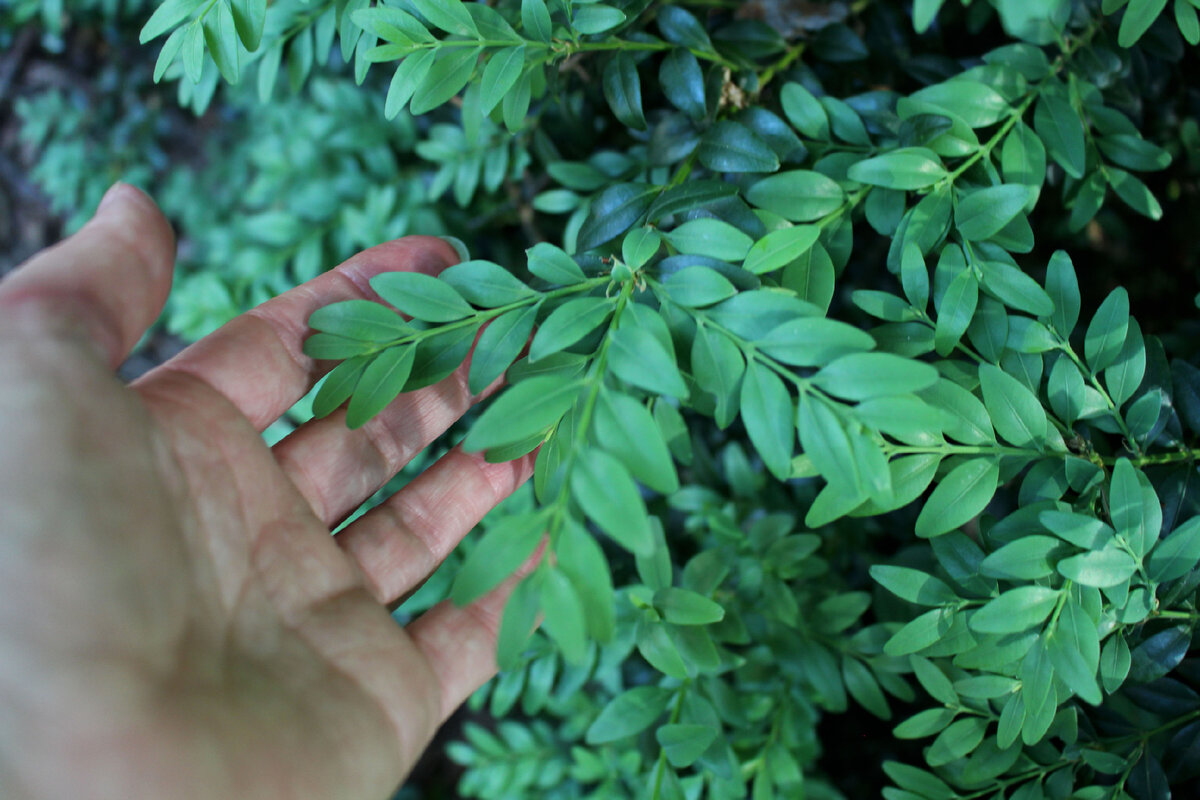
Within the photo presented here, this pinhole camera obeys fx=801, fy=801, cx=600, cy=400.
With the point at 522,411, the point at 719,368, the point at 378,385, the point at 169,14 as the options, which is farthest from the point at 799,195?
the point at 169,14

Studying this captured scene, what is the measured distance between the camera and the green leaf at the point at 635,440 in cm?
90

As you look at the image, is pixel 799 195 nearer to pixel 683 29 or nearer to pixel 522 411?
pixel 683 29

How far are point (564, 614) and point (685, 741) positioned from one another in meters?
0.55

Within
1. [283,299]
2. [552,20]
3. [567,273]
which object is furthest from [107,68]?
[567,273]

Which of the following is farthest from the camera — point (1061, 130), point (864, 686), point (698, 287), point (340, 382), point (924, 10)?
Answer: point (864, 686)

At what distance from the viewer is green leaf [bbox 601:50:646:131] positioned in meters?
1.36

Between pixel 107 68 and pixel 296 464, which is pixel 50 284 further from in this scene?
pixel 107 68

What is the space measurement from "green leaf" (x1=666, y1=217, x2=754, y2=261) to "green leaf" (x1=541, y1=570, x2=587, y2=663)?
51 cm

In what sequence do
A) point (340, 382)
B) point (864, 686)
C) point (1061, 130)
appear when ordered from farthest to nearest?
point (864, 686) → point (1061, 130) → point (340, 382)

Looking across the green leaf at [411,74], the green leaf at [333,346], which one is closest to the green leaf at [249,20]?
the green leaf at [411,74]

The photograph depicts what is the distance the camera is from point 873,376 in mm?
956

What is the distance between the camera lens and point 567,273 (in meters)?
1.14

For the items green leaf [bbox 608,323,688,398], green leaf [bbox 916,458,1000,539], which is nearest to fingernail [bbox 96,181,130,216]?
green leaf [bbox 608,323,688,398]

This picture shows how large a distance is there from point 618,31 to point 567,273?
1.61ft
